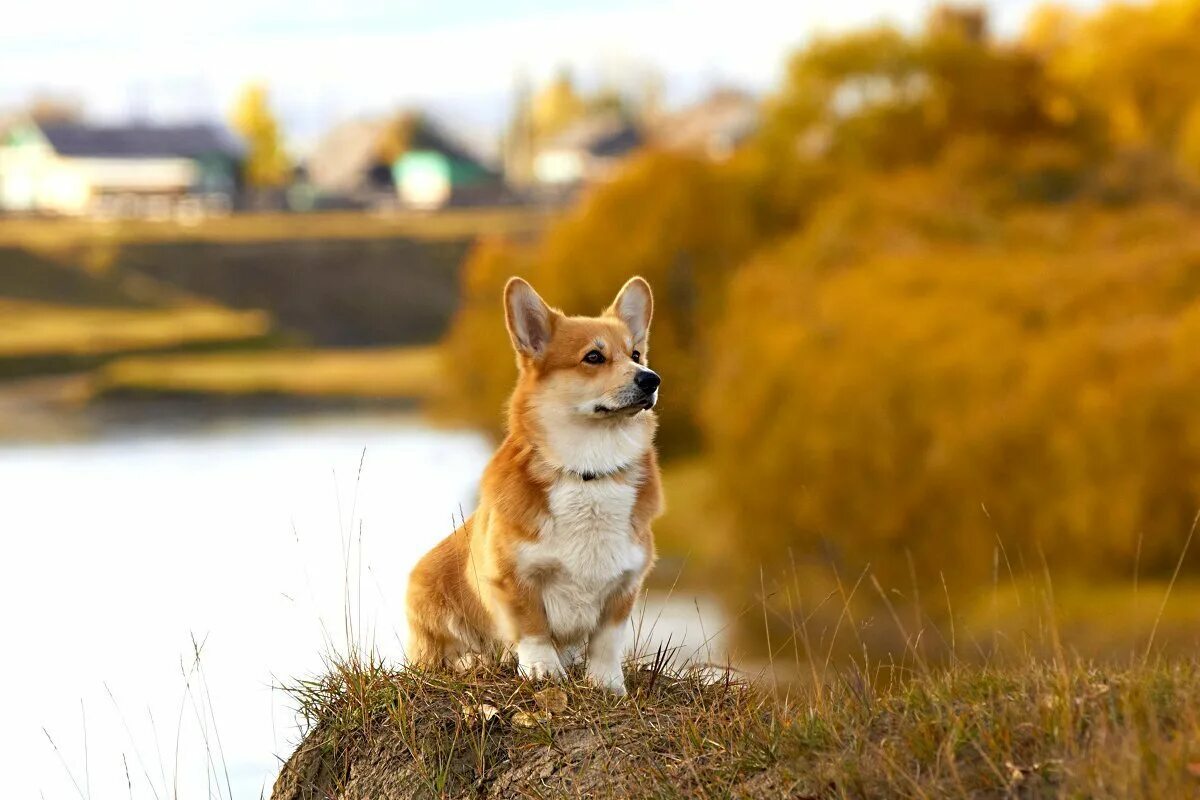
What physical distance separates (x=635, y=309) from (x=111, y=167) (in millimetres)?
98601

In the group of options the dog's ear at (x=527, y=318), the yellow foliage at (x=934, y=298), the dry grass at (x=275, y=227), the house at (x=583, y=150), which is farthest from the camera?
the house at (x=583, y=150)

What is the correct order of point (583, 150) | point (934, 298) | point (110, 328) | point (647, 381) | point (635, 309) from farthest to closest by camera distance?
point (583, 150) < point (110, 328) < point (934, 298) < point (635, 309) < point (647, 381)

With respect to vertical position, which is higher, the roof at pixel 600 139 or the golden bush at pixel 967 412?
the golden bush at pixel 967 412

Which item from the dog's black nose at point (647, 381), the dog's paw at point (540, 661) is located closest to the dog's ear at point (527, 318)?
the dog's black nose at point (647, 381)

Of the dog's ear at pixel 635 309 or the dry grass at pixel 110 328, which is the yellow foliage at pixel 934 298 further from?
the dry grass at pixel 110 328

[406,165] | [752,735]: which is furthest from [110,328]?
[752,735]

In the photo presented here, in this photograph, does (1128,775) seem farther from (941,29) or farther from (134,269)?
(134,269)

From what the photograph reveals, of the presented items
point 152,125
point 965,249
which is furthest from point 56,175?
point 965,249

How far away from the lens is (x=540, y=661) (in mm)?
6223

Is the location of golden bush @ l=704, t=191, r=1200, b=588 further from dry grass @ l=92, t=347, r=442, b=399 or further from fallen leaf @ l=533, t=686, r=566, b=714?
dry grass @ l=92, t=347, r=442, b=399

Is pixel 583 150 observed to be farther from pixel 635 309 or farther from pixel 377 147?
pixel 635 309

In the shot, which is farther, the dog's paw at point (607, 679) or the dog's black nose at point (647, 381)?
the dog's paw at point (607, 679)

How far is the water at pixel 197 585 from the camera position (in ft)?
25.1

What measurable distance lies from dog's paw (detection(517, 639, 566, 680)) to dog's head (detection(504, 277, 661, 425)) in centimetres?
88
